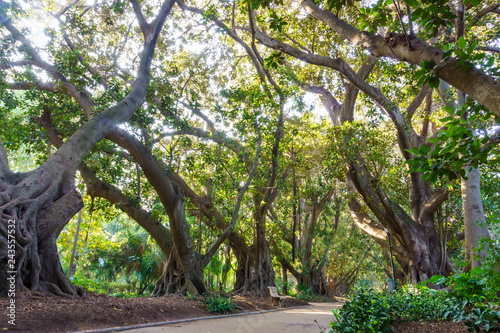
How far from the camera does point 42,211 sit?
16.4 ft

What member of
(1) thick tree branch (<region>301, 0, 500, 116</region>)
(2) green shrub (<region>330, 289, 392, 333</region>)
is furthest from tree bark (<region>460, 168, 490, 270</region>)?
(1) thick tree branch (<region>301, 0, 500, 116</region>)

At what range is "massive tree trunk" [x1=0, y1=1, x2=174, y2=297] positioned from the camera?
423 centimetres

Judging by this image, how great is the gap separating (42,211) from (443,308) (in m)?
6.12

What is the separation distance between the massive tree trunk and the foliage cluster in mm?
4475

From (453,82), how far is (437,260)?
8.24 m

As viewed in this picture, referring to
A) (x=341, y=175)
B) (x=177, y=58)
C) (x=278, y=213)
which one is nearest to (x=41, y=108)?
(x=177, y=58)

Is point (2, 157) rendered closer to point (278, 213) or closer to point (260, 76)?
point (260, 76)

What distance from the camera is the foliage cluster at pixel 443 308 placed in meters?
3.00

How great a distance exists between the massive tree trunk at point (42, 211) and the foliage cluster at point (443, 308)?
4.47m

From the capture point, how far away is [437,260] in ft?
29.6

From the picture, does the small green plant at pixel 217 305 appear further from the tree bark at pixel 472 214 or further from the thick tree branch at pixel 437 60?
the thick tree branch at pixel 437 60

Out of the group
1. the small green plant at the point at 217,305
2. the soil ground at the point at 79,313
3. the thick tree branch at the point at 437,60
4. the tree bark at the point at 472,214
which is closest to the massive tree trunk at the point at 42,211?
the soil ground at the point at 79,313

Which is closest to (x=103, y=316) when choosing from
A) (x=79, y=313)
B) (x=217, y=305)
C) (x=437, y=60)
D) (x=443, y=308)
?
(x=79, y=313)

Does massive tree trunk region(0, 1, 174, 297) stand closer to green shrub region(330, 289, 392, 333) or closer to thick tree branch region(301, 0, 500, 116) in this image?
green shrub region(330, 289, 392, 333)
